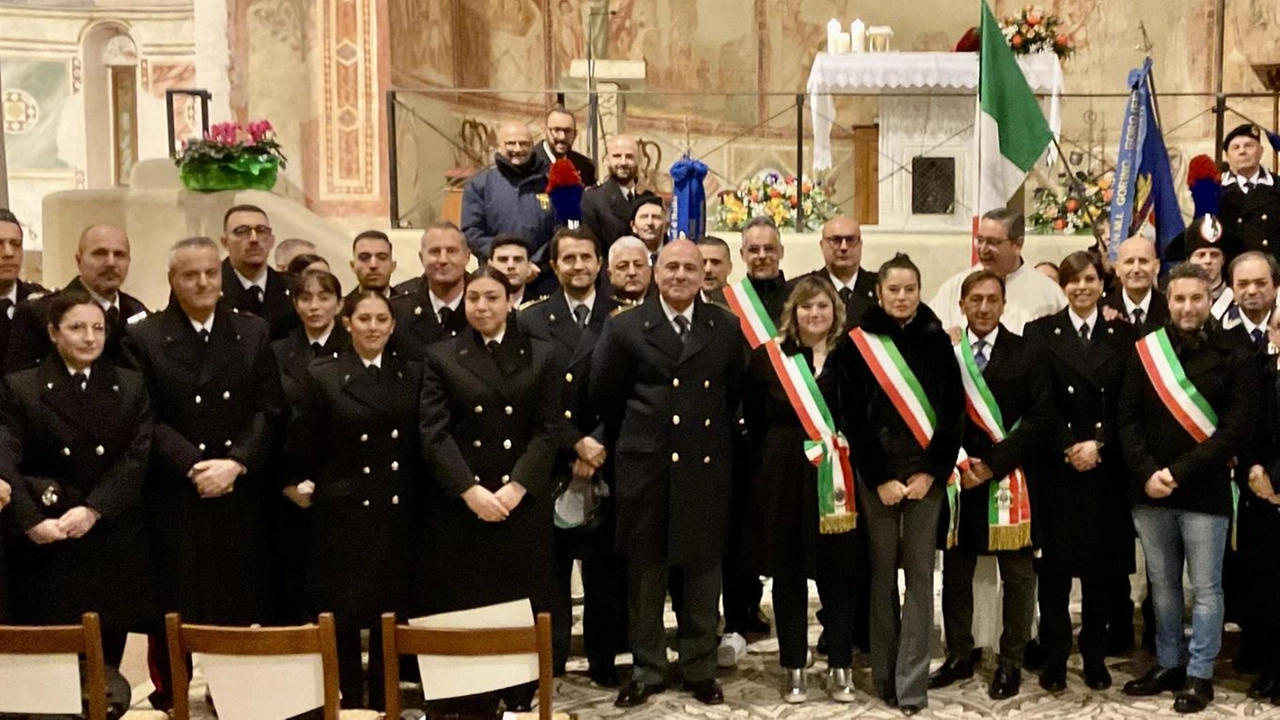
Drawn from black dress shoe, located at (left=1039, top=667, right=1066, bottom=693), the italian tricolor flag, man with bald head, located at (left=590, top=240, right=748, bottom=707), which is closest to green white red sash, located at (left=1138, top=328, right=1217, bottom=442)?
black dress shoe, located at (left=1039, top=667, right=1066, bottom=693)

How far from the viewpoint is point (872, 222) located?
10.5 metres

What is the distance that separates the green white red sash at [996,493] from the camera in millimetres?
4848

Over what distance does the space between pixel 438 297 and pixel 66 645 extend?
220 centimetres

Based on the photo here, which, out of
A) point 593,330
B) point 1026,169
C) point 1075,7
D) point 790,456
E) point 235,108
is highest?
point 1075,7

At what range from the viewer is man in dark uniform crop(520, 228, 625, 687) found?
498 centimetres

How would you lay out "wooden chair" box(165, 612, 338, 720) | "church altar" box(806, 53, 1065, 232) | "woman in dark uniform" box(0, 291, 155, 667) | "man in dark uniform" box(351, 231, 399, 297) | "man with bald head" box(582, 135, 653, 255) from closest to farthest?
"wooden chair" box(165, 612, 338, 720) < "woman in dark uniform" box(0, 291, 155, 667) < "man in dark uniform" box(351, 231, 399, 297) < "man with bald head" box(582, 135, 653, 255) < "church altar" box(806, 53, 1065, 232)

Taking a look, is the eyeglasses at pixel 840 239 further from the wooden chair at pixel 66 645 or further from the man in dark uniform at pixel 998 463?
the wooden chair at pixel 66 645

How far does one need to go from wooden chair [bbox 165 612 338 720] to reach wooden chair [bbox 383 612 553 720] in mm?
127

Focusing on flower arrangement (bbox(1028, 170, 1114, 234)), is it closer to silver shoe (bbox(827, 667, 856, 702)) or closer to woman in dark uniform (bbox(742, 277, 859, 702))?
woman in dark uniform (bbox(742, 277, 859, 702))

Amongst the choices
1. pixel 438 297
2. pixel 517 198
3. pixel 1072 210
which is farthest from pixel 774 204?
pixel 438 297

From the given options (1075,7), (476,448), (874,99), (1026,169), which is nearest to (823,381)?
(476,448)

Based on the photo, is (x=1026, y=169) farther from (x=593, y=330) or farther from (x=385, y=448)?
(x=385, y=448)

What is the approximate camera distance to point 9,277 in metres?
4.94

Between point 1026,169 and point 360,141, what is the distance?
4916 mm
